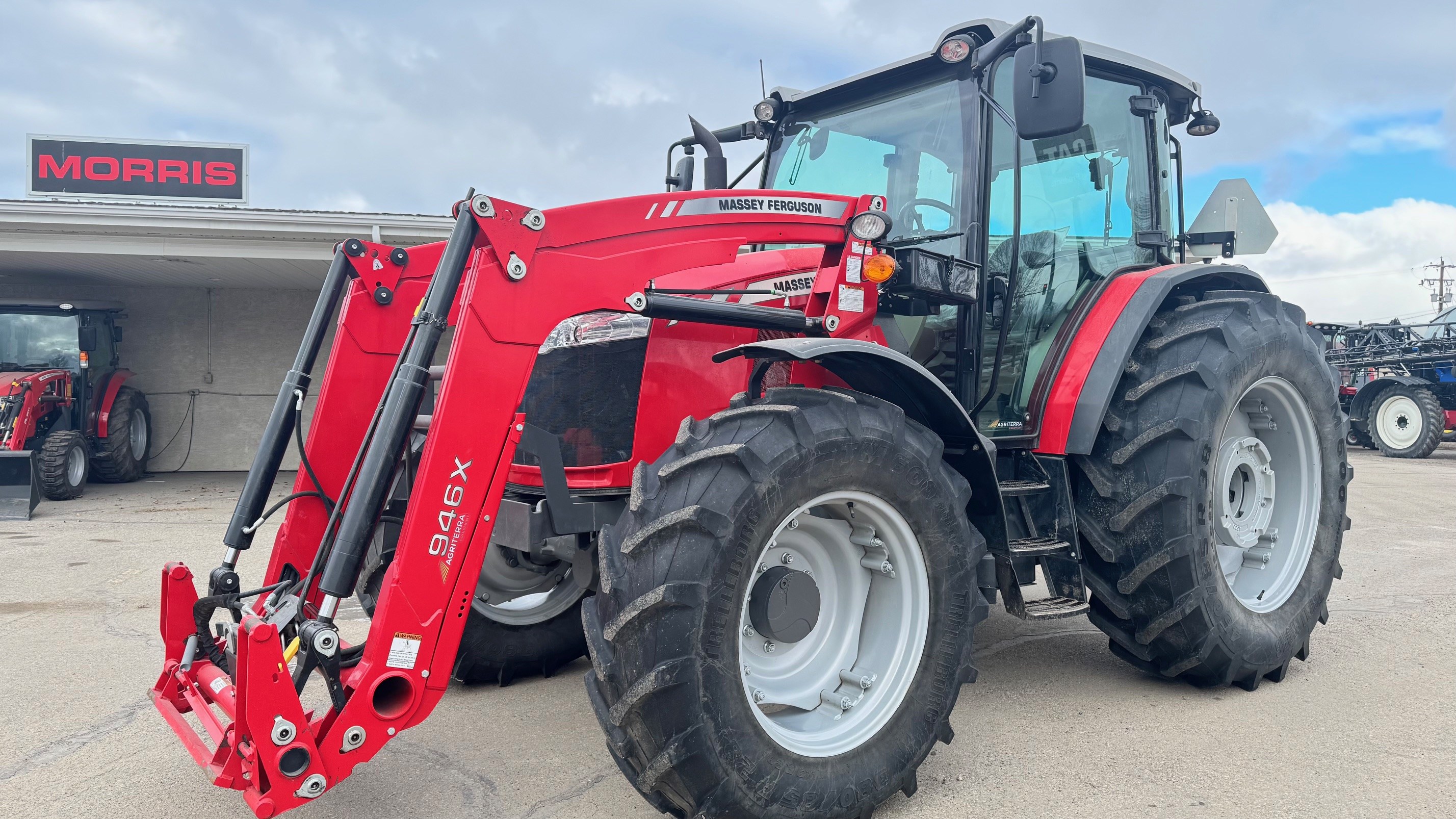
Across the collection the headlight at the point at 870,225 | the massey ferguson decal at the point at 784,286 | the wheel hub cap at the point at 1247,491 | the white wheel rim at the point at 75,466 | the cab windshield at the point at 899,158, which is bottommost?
the white wheel rim at the point at 75,466

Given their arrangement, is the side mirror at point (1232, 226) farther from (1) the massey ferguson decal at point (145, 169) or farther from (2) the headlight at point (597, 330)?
(1) the massey ferguson decal at point (145, 169)

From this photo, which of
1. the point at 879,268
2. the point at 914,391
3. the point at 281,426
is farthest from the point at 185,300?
the point at 914,391

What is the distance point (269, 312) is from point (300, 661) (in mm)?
13300

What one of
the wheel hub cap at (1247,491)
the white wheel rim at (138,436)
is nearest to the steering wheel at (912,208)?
the wheel hub cap at (1247,491)

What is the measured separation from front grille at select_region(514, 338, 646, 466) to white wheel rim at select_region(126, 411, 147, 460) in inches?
459

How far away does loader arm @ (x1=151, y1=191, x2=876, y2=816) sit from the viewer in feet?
7.23

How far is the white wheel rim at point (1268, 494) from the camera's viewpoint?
407cm

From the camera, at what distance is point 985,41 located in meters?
3.73

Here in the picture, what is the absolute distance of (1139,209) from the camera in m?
4.43

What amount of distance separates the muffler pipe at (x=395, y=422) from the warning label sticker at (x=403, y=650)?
23cm

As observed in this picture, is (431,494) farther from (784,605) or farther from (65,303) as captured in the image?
(65,303)

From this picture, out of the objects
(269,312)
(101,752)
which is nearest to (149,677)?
(101,752)

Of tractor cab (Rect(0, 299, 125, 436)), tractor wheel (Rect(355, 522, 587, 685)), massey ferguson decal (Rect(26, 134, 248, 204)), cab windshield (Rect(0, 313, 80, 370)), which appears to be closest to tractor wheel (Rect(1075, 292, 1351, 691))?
tractor wheel (Rect(355, 522, 587, 685))

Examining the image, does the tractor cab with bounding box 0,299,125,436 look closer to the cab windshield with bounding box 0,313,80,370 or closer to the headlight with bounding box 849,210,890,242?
the cab windshield with bounding box 0,313,80,370
